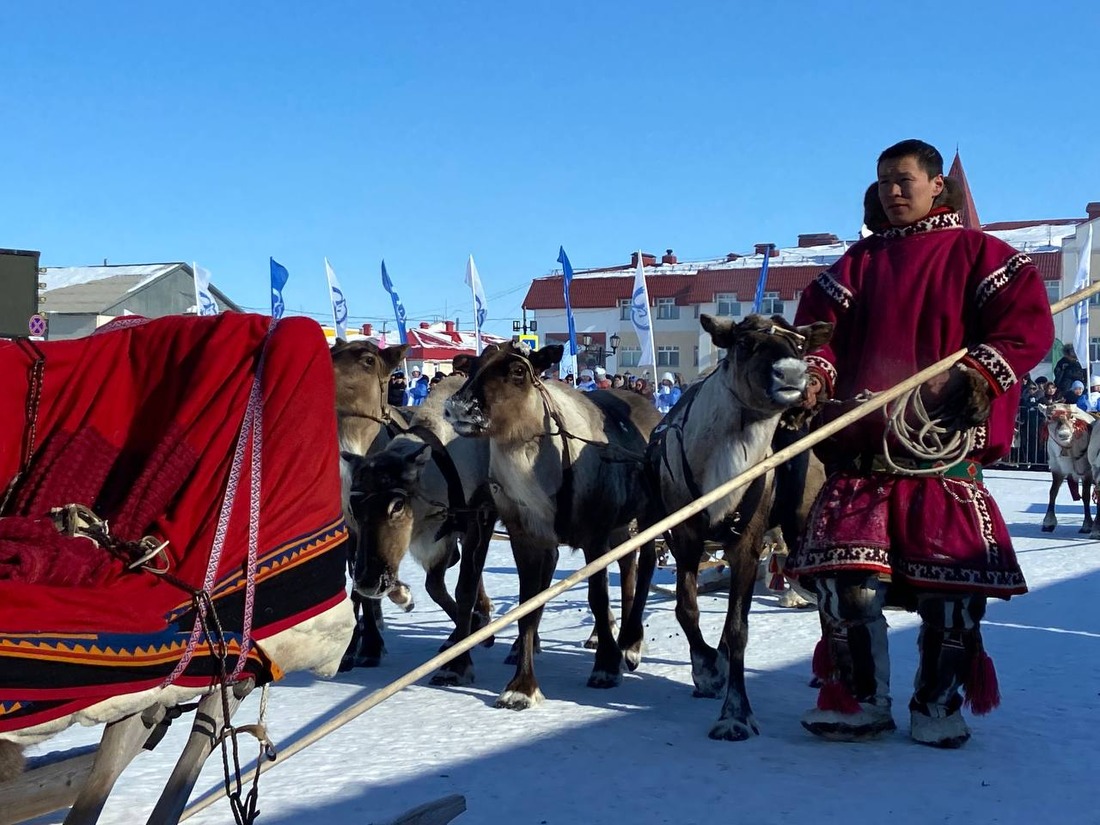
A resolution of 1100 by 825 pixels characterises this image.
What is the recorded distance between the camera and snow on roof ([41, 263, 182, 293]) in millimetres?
50844

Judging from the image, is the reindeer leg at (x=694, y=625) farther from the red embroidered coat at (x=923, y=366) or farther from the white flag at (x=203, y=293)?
the white flag at (x=203, y=293)

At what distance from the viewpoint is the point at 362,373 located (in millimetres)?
7090

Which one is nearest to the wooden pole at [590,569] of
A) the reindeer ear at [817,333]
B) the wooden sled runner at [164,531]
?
the wooden sled runner at [164,531]

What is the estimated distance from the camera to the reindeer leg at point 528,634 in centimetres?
590

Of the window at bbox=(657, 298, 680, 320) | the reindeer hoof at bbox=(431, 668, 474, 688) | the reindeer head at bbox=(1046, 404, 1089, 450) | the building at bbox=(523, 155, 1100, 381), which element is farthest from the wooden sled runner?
the window at bbox=(657, 298, 680, 320)

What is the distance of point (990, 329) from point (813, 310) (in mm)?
788

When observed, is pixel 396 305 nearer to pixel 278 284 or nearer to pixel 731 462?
pixel 278 284

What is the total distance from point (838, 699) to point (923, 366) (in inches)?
57.9

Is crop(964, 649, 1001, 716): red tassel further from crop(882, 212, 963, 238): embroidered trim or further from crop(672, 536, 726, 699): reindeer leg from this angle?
crop(882, 212, 963, 238): embroidered trim

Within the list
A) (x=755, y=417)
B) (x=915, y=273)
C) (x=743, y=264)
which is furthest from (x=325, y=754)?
(x=743, y=264)

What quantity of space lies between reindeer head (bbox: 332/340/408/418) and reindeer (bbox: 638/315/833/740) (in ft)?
5.85

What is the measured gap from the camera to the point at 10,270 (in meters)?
9.52

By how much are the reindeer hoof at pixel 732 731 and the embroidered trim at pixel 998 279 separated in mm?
2079

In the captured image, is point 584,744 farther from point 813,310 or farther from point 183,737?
point 813,310
